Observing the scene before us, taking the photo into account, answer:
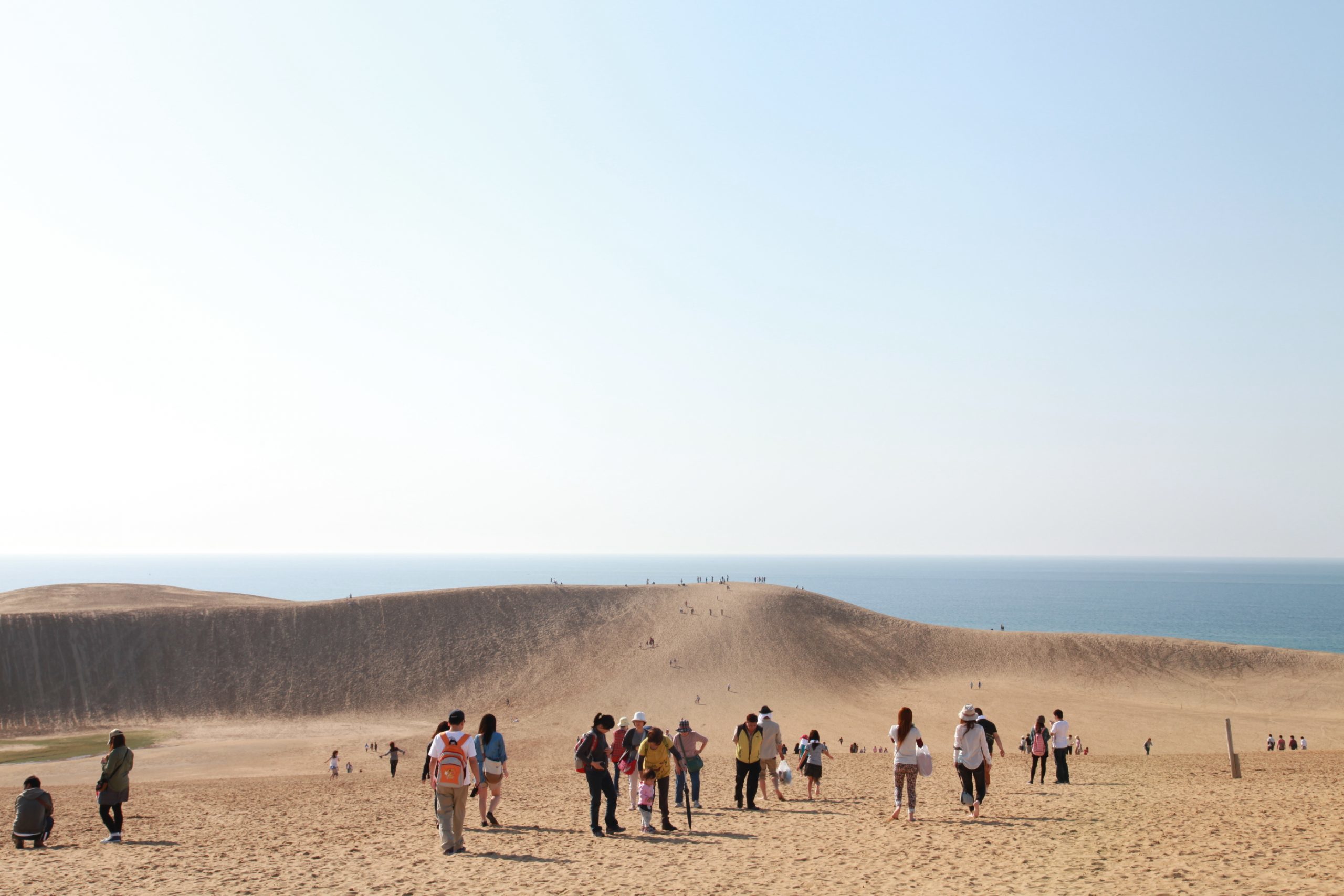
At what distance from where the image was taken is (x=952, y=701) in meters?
50.8

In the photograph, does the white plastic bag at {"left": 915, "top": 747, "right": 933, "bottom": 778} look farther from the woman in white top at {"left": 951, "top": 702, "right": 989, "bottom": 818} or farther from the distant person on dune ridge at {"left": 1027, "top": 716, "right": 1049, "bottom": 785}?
the distant person on dune ridge at {"left": 1027, "top": 716, "right": 1049, "bottom": 785}

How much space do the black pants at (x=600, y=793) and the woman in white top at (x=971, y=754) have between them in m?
4.66

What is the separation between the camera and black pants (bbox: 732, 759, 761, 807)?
15.0m

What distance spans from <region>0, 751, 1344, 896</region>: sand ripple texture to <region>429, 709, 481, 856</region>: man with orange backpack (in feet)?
0.99

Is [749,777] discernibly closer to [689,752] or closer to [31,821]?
[689,752]

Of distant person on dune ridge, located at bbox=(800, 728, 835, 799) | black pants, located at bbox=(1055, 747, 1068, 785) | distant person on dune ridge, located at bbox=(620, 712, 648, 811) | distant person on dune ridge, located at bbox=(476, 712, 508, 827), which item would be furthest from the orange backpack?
black pants, located at bbox=(1055, 747, 1068, 785)

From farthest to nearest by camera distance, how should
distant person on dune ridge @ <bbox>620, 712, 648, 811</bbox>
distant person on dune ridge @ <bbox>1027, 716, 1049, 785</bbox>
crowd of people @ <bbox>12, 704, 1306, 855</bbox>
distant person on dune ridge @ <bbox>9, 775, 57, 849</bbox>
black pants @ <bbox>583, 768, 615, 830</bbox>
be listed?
distant person on dune ridge @ <bbox>1027, 716, 1049, 785</bbox> → distant person on dune ridge @ <bbox>620, 712, 648, 811</bbox> → distant person on dune ridge @ <bbox>9, 775, 57, 849</bbox> → black pants @ <bbox>583, 768, 615, 830</bbox> → crowd of people @ <bbox>12, 704, 1306, 855</bbox>

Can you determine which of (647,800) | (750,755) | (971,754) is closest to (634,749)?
(647,800)

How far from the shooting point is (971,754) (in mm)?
12977

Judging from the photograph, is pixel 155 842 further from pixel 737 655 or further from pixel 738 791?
pixel 737 655

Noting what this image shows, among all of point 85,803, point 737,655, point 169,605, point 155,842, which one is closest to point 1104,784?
point 155,842

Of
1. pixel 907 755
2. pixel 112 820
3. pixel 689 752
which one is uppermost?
pixel 907 755

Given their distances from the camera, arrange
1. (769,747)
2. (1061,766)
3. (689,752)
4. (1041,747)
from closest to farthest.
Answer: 1. (689,752)
2. (769,747)
3. (1061,766)
4. (1041,747)

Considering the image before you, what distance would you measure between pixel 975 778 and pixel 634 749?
553 centimetres
